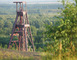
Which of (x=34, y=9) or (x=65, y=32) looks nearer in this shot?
(x=65, y=32)

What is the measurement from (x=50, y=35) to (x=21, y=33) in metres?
19.4

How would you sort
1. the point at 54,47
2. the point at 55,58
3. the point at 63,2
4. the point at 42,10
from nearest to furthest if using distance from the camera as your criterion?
the point at 55,58
the point at 54,47
the point at 63,2
the point at 42,10

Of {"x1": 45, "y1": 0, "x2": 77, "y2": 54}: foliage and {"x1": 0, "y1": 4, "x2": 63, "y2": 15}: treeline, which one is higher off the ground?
{"x1": 45, "y1": 0, "x2": 77, "y2": 54}: foliage

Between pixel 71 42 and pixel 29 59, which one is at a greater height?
pixel 71 42

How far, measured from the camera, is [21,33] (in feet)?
89.7

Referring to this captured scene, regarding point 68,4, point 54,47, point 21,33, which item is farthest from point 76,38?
point 21,33

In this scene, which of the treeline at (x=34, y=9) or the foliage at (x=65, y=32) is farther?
the treeline at (x=34, y=9)

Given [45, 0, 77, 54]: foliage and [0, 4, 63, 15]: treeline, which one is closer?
[45, 0, 77, 54]: foliage

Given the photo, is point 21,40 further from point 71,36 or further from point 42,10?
point 42,10

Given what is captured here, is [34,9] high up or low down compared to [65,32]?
down

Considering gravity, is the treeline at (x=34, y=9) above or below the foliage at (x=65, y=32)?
below

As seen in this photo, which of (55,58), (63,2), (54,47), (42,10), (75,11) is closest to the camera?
(55,58)

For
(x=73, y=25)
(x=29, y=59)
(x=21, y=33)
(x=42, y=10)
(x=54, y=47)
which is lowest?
(x=42, y=10)

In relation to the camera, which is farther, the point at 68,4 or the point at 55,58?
the point at 68,4
